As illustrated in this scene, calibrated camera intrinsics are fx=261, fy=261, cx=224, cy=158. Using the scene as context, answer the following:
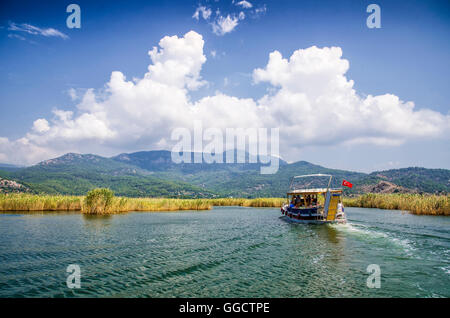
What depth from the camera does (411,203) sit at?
4516 centimetres

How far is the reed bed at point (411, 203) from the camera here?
121 ft

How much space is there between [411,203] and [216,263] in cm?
4561

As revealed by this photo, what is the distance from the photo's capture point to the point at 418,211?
128 ft

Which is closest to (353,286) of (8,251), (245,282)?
(245,282)

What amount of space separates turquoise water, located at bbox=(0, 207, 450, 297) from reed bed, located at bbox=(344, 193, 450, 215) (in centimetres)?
1967

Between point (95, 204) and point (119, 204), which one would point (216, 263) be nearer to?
point (95, 204)

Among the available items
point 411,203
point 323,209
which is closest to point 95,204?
point 323,209

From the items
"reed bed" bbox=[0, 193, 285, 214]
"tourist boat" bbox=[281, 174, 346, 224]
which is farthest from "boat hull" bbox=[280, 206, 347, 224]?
"reed bed" bbox=[0, 193, 285, 214]

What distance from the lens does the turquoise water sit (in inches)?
387

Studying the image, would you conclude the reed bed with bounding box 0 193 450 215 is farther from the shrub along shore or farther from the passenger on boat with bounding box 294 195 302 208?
the passenger on boat with bounding box 294 195 302 208

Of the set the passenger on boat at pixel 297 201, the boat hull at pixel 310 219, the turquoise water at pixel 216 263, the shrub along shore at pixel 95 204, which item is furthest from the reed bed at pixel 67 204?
the boat hull at pixel 310 219

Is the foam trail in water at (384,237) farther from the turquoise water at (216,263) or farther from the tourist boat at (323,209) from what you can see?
the tourist boat at (323,209)

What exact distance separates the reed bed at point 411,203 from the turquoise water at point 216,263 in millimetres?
19672
